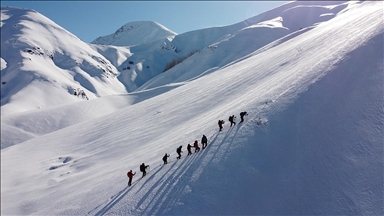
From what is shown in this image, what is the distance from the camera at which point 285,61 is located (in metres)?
27.1

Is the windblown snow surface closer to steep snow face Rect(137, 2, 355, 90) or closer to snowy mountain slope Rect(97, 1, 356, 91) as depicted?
snowy mountain slope Rect(97, 1, 356, 91)

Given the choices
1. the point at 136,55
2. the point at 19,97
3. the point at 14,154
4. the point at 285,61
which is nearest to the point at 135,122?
the point at 14,154

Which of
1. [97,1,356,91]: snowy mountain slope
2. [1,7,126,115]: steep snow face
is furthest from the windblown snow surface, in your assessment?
[97,1,356,91]: snowy mountain slope

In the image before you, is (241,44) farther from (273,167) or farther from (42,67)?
(273,167)

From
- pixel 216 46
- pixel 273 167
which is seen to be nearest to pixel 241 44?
pixel 216 46

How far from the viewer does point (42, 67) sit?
278 ft

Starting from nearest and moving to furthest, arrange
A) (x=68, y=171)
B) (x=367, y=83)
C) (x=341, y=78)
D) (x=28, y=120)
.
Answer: (x=367, y=83) → (x=341, y=78) → (x=68, y=171) → (x=28, y=120)

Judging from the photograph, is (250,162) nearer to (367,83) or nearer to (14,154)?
(367,83)

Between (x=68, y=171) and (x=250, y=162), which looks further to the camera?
(x=68, y=171)

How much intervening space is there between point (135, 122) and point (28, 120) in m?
25.7

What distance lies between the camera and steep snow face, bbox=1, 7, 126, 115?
65906 millimetres

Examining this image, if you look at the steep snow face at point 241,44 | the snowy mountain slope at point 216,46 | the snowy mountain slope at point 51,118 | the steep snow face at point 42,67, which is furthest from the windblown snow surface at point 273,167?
the steep snow face at point 241,44

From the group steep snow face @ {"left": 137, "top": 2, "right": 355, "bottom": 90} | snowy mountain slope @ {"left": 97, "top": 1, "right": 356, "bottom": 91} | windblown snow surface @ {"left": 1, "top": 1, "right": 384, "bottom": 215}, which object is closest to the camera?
windblown snow surface @ {"left": 1, "top": 1, "right": 384, "bottom": 215}

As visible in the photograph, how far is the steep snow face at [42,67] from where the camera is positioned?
65.9 metres
